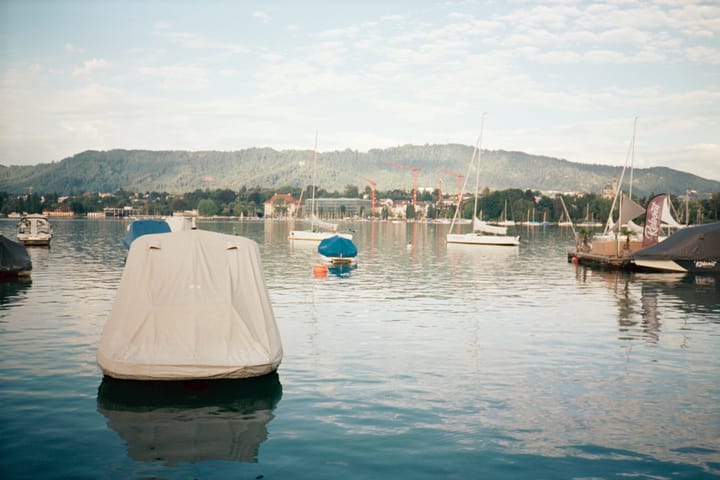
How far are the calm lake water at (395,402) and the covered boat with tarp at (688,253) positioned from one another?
23.6 metres

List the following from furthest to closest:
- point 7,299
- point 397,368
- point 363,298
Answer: point 363,298
point 7,299
point 397,368

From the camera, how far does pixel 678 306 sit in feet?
113

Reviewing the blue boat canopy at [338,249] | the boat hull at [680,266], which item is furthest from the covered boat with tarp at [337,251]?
the boat hull at [680,266]

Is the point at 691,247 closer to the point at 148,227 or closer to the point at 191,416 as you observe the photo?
the point at 148,227

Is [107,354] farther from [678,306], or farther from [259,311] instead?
[678,306]

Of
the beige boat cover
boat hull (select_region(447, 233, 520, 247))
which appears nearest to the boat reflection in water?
the beige boat cover

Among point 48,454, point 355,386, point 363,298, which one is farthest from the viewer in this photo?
point 363,298

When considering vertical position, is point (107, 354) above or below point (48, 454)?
above

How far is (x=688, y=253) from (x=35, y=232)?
7199 centimetres

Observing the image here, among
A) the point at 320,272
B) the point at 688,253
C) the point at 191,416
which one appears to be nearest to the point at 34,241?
the point at 320,272

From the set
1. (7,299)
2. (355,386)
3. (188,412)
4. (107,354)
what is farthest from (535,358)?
(7,299)

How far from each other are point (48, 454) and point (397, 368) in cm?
992

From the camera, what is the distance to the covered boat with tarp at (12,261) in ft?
135

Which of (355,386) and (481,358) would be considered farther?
(481,358)
